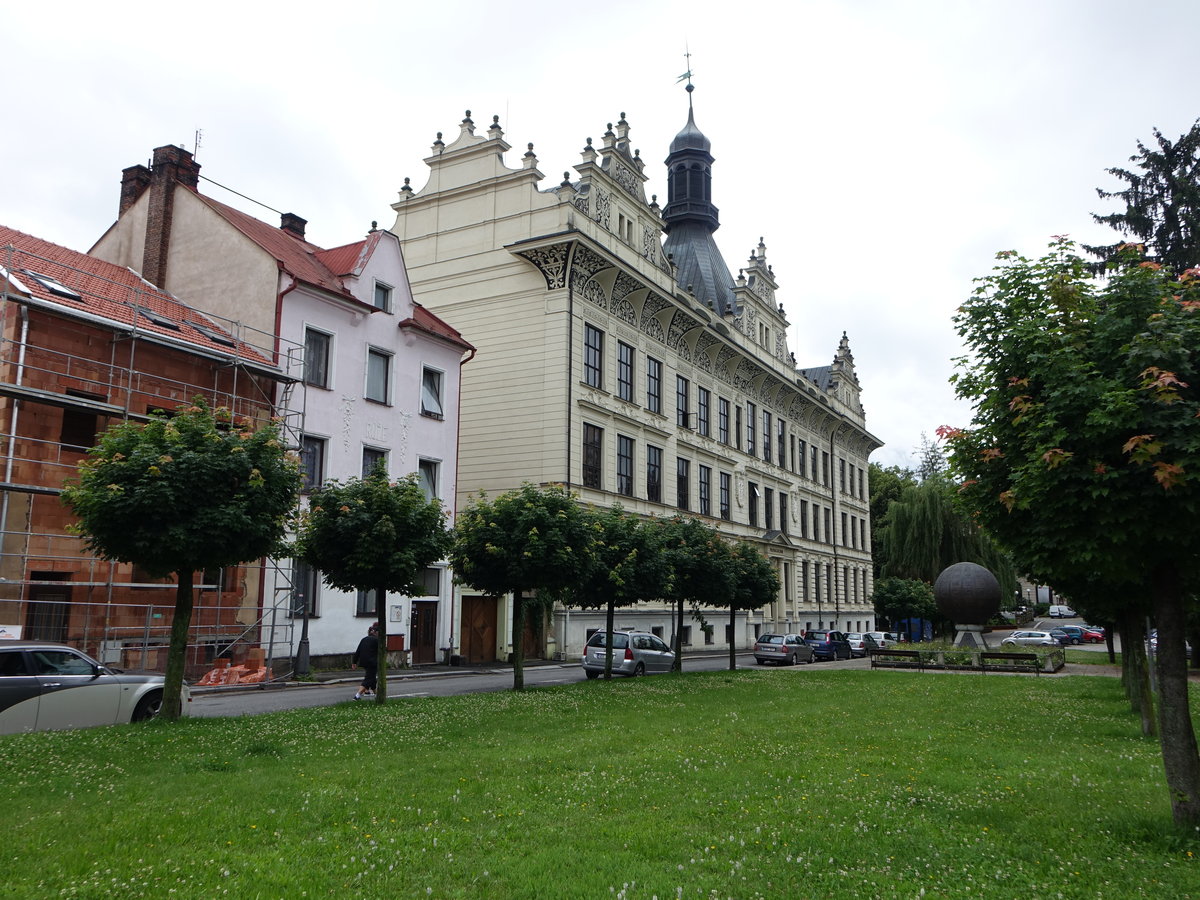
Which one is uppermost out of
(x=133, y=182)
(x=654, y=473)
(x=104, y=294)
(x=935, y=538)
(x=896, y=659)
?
(x=133, y=182)

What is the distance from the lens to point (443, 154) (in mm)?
41406

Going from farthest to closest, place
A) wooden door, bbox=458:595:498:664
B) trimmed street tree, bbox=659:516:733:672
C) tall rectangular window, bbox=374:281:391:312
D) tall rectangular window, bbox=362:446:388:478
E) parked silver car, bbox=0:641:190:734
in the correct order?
wooden door, bbox=458:595:498:664 → tall rectangular window, bbox=374:281:391:312 → tall rectangular window, bbox=362:446:388:478 → trimmed street tree, bbox=659:516:733:672 → parked silver car, bbox=0:641:190:734

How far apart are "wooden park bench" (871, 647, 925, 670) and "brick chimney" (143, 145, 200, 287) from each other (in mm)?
29086

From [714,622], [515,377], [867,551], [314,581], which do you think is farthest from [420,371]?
[867,551]

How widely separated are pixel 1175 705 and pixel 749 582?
22964 millimetres

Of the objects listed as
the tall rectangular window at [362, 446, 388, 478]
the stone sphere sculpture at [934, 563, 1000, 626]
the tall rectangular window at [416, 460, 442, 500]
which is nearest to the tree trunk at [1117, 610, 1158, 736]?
the stone sphere sculpture at [934, 563, 1000, 626]

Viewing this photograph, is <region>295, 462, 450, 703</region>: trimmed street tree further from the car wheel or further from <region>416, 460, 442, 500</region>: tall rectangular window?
<region>416, 460, 442, 500</region>: tall rectangular window

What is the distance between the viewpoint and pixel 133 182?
33906 millimetres

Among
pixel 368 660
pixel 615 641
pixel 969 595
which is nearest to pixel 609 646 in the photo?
pixel 615 641

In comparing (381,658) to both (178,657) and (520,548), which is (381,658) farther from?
(178,657)

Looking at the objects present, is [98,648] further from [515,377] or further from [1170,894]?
[1170,894]

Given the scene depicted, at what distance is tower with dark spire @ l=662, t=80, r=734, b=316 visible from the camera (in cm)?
5750

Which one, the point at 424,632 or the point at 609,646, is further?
the point at 424,632

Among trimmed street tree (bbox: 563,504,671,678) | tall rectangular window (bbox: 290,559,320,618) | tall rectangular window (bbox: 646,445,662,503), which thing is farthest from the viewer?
tall rectangular window (bbox: 646,445,662,503)
